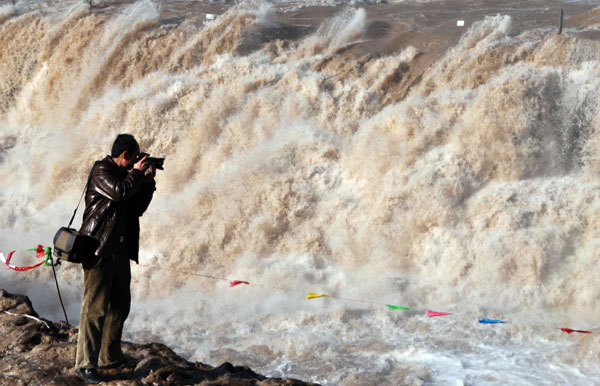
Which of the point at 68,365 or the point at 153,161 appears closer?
the point at 153,161

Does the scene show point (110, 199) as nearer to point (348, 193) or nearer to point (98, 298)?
point (98, 298)

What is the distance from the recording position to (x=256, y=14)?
10.9 metres

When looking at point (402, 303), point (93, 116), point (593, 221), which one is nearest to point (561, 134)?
point (593, 221)

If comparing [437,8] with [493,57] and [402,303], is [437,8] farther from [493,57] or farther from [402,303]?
[402,303]

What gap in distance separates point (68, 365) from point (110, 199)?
104 centimetres

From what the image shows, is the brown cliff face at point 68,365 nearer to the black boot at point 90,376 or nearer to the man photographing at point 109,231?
the black boot at point 90,376

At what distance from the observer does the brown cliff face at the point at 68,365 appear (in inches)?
142

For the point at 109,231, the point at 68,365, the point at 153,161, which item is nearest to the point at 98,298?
the point at 109,231

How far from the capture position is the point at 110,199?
3.38 metres

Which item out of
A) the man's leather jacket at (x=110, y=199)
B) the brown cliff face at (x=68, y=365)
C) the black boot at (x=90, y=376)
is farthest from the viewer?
the brown cliff face at (x=68, y=365)

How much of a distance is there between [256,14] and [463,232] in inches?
206

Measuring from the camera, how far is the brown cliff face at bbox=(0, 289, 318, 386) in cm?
360

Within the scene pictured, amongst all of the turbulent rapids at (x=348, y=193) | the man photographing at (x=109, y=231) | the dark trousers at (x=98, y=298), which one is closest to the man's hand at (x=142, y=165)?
the man photographing at (x=109, y=231)

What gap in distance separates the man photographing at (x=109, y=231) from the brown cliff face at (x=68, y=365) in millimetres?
244
